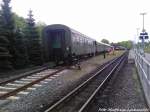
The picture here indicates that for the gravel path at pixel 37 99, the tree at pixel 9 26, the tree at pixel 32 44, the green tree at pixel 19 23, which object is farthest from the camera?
the green tree at pixel 19 23

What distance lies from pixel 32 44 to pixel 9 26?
4.73m

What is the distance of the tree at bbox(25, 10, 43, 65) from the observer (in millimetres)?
29625

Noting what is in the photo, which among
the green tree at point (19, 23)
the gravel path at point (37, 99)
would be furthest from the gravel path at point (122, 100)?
the green tree at point (19, 23)

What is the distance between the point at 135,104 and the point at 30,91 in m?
4.86

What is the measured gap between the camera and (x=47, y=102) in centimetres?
1153

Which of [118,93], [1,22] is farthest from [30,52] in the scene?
[118,93]

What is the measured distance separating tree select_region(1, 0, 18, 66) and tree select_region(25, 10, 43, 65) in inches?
155

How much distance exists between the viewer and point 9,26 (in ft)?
83.3

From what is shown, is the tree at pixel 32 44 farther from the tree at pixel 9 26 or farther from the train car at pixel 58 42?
the tree at pixel 9 26

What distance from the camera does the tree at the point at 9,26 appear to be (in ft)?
81.0

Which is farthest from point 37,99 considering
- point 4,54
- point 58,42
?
point 58,42

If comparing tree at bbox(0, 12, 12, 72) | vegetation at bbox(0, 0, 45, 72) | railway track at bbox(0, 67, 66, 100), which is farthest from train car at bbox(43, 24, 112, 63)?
railway track at bbox(0, 67, 66, 100)

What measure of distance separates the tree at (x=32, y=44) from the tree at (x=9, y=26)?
3937 mm

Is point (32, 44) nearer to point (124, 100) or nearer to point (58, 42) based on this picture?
point (58, 42)
